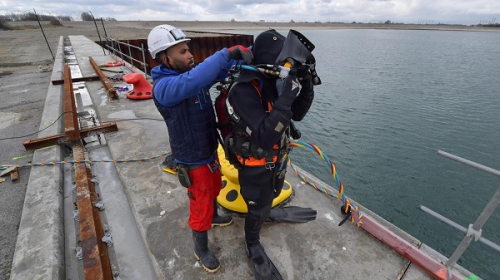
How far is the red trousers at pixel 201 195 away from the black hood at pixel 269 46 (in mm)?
1050

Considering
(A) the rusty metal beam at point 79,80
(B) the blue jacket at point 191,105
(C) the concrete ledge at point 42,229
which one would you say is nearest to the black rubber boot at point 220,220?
(B) the blue jacket at point 191,105

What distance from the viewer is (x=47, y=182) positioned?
3.43 meters

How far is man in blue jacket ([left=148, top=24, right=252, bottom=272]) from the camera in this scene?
1746mm

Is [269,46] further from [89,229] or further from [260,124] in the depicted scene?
[89,229]

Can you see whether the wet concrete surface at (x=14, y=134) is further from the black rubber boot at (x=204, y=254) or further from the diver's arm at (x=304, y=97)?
the diver's arm at (x=304, y=97)

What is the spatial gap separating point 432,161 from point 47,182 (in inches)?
369

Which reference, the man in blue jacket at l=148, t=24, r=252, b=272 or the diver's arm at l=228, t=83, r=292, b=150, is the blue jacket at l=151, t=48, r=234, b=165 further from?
the diver's arm at l=228, t=83, r=292, b=150

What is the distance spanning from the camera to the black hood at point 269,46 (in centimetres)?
184

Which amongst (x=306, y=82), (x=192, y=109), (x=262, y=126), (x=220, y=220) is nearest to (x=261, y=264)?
(x=220, y=220)

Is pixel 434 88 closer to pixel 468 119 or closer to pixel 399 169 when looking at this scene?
pixel 468 119

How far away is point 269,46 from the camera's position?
1.86 meters

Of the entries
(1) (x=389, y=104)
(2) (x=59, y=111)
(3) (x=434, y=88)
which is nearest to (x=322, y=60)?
(3) (x=434, y=88)

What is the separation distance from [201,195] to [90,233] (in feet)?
4.40

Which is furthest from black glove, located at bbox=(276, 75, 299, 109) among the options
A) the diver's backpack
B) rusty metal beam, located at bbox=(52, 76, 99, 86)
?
rusty metal beam, located at bbox=(52, 76, 99, 86)
